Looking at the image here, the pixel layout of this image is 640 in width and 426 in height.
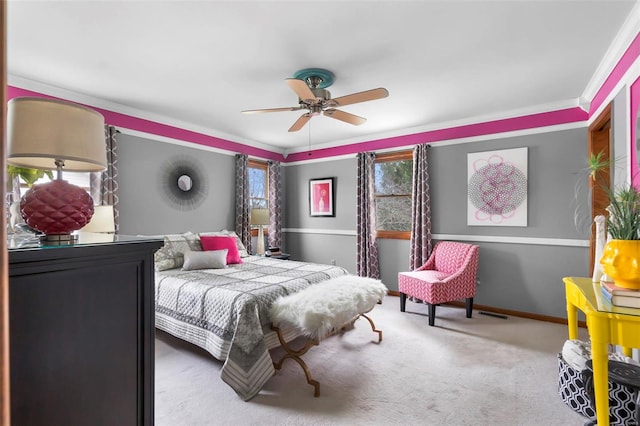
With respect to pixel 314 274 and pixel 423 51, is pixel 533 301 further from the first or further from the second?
pixel 423 51

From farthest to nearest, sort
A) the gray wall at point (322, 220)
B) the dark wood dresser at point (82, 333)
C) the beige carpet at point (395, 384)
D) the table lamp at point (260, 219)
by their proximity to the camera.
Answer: the gray wall at point (322, 220), the table lamp at point (260, 219), the beige carpet at point (395, 384), the dark wood dresser at point (82, 333)

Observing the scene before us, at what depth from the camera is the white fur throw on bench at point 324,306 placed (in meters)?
2.22

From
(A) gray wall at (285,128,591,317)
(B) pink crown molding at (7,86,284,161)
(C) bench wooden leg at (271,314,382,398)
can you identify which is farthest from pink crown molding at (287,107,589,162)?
(C) bench wooden leg at (271,314,382,398)

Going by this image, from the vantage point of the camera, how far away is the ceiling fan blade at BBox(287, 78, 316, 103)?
7.33 feet

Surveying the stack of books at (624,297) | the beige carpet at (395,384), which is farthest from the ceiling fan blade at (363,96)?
the beige carpet at (395,384)

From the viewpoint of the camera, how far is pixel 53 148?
3.26 feet

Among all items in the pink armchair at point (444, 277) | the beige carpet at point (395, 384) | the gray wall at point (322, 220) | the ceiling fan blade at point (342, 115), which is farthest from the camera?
the gray wall at point (322, 220)

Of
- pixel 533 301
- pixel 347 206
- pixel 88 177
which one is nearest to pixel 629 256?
pixel 533 301

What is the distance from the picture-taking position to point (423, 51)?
2.40 metres

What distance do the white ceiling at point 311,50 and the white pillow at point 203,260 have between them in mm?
1719

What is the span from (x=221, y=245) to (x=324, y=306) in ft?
6.40

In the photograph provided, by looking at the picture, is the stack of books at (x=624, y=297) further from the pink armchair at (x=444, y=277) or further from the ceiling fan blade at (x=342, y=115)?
the ceiling fan blade at (x=342, y=115)

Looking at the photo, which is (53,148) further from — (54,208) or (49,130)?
(54,208)

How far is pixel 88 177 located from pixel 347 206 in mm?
3582
